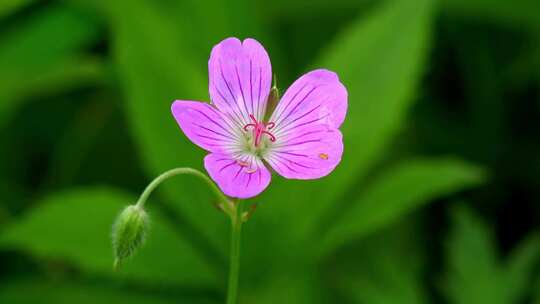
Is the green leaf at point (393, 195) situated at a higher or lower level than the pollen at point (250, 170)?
higher

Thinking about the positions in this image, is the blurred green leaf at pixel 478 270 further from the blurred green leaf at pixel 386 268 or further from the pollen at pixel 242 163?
the pollen at pixel 242 163

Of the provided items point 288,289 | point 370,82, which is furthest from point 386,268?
point 370,82

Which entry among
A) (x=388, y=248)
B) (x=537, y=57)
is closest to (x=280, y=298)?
(x=388, y=248)

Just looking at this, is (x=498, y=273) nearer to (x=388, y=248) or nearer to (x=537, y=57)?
(x=388, y=248)

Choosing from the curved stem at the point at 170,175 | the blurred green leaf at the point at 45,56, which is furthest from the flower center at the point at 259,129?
the blurred green leaf at the point at 45,56

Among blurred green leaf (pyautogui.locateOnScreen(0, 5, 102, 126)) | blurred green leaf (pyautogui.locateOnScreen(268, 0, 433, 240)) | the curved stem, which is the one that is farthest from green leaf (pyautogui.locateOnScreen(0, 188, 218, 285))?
the curved stem
